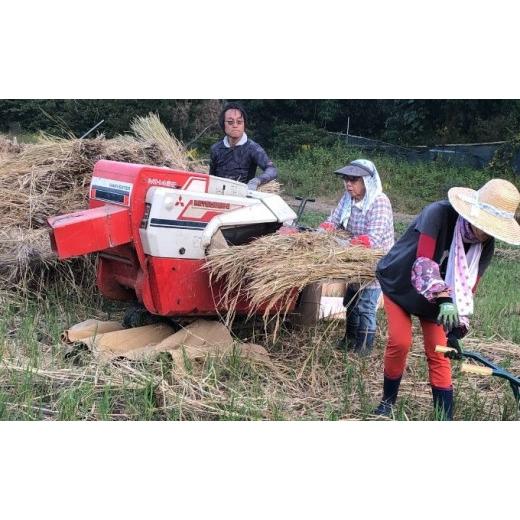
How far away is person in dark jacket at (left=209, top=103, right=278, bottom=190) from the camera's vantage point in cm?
551

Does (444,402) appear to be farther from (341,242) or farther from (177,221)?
(177,221)

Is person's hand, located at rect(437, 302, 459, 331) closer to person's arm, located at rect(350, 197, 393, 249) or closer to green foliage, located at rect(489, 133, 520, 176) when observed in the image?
person's arm, located at rect(350, 197, 393, 249)

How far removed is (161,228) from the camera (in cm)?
436

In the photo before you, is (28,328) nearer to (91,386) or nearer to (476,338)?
(91,386)

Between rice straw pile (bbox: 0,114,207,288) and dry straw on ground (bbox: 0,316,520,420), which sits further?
rice straw pile (bbox: 0,114,207,288)

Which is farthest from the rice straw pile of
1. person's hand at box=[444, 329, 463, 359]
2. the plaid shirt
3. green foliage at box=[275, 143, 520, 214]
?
green foliage at box=[275, 143, 520, 214]

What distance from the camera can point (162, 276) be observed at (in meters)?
4.39

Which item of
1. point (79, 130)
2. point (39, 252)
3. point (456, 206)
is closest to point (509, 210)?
point (456, 206)

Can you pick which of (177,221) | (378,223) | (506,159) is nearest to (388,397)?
(378,223)

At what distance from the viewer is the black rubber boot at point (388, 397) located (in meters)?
3.88

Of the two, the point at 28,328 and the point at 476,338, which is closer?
the point at 28,328

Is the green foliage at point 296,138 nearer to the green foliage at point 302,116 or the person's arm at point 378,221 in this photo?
the green foliage at point 302,116

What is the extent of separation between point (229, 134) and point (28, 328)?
83.7 inches

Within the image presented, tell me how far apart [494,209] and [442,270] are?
430 millimetres
